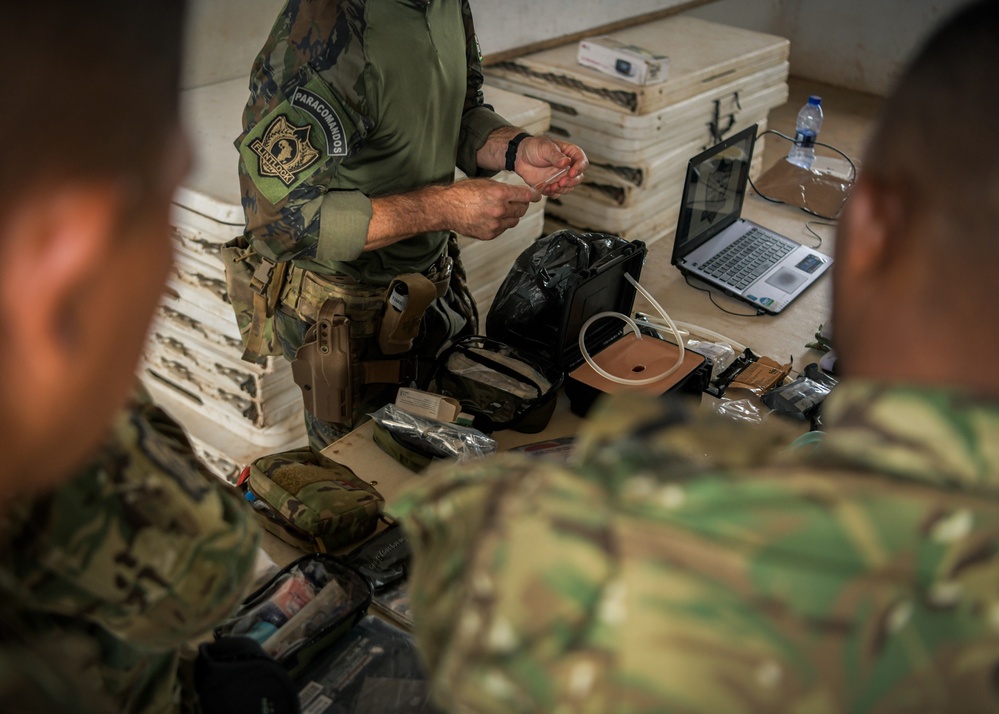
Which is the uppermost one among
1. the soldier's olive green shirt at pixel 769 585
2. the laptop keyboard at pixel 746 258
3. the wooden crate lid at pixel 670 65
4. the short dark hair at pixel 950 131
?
the short dark hair at pixel 950 131

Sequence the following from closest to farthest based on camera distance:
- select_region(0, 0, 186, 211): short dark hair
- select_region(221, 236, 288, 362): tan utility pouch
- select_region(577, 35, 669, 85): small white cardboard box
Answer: select_region(0, 0, 186, 211): short dark hair < select_region(221, 236, 288, 362): tan utility pouch < select_region(577, 35, 669, 85): small white cardboard box

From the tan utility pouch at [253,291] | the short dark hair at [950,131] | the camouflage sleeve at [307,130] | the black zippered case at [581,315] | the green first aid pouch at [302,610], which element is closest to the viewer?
the short dark hair at [950,131]

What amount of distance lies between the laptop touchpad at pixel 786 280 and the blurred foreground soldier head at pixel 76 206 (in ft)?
7.02

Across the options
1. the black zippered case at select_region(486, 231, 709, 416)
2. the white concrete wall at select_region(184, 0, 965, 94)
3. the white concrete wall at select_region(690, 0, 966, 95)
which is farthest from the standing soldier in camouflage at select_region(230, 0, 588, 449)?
the white concrete wall at select_region(690, 0, 966, 95)

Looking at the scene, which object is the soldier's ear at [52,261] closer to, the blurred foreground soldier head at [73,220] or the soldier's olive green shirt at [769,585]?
the blurred foreground soldier head at [73,220]

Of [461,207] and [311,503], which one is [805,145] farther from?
[311,503]

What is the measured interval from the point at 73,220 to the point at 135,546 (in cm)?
34

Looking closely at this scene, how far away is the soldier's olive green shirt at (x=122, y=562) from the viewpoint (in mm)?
705

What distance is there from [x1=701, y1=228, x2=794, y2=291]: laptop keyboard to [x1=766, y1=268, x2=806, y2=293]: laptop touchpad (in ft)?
0.12

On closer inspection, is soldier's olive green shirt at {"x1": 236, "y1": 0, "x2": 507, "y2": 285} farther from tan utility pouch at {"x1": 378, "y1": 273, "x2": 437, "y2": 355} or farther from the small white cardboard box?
the small white cardboard box

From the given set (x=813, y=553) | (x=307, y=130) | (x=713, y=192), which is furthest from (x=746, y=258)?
(x=813, y=553)

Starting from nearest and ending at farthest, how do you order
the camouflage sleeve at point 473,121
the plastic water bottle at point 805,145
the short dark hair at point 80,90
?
the short dark hair at point 80,90
the camouflage sleeve at point 473,121
the plastic water bottle at point 805,145

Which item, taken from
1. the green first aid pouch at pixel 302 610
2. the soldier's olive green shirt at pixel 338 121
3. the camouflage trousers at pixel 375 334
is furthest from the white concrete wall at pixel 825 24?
the green first aid pouch at pixel 302 610

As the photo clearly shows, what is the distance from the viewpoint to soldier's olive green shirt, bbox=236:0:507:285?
1.79 meters
